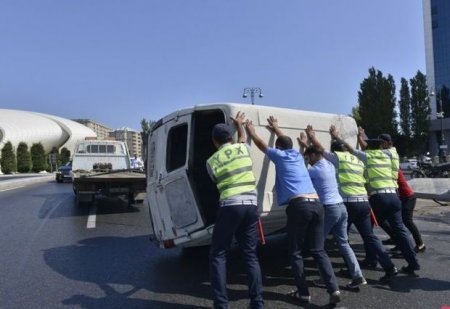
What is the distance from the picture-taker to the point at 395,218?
6.26 metres

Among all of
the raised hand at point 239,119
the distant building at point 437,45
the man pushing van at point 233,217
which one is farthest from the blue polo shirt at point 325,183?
the distant building at point 437,45

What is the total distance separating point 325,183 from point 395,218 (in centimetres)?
130

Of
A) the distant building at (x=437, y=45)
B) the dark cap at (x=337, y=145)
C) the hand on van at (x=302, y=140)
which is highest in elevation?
the distant building at (x=437, y=45)

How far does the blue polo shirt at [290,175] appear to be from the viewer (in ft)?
16.9

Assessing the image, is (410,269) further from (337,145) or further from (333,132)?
(333,132)

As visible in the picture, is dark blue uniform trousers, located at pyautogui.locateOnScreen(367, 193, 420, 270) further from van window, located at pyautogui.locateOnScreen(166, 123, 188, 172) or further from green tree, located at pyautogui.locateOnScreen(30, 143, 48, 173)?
green tree, located at pyautogui.locateOnScreen(30, 143, 48, 173)

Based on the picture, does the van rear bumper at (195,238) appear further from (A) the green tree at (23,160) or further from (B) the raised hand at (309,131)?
(A) the green tree at (23,160)

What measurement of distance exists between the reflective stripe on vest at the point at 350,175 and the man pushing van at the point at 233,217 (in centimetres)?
166

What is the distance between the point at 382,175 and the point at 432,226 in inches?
193

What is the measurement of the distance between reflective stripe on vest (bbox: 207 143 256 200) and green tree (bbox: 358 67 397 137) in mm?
53944

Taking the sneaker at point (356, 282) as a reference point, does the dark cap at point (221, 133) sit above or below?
above

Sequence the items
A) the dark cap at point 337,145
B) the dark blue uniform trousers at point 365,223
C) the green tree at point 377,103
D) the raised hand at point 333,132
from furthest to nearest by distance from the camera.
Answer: the green tree at point 377,103
the raised hand at point 333,132
the dark cap at point 337,145
the dark blue uniform trousers at point 365,223

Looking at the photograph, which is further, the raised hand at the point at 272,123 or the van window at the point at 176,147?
the van window at the point at 176,147

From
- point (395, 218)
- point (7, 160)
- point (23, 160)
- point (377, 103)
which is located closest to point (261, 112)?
point (395, 218)
